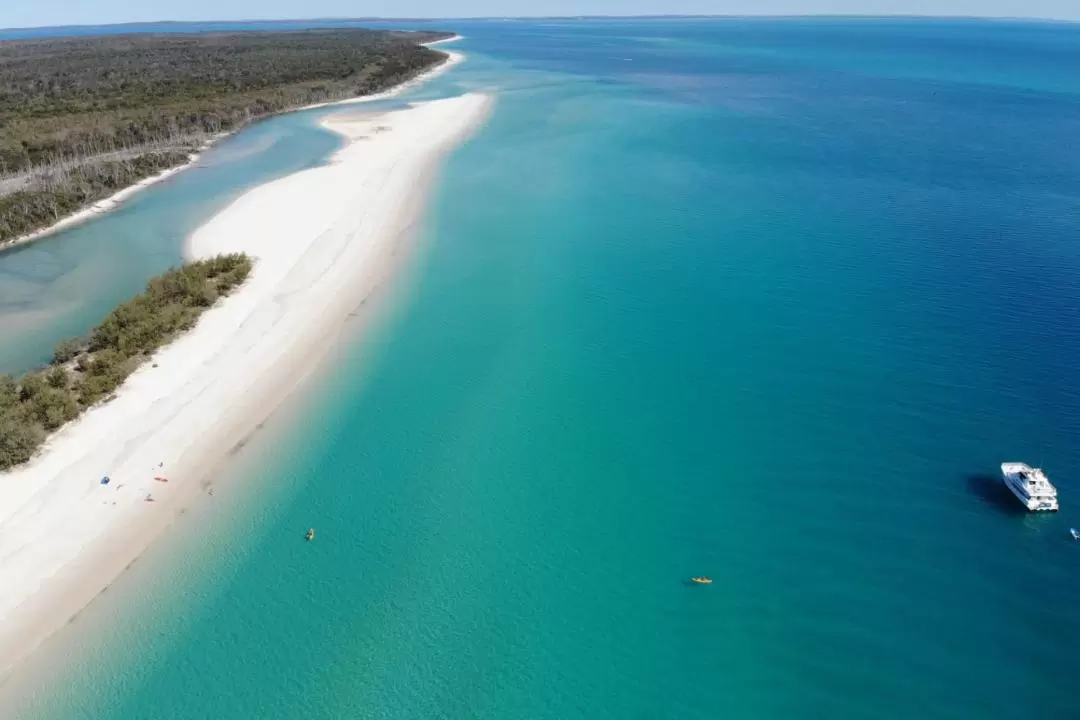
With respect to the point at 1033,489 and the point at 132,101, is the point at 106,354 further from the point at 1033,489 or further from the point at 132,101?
the point at 132,101

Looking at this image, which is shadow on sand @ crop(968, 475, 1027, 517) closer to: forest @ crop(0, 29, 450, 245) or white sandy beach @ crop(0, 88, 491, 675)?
white sandy beach @ crop(0, 88, 491, 675)

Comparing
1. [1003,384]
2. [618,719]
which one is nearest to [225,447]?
[618,719]

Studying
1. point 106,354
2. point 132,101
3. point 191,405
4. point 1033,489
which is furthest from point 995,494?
point 132,101

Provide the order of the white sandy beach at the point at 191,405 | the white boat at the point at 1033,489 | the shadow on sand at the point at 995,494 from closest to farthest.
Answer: the white sandy beach at the point at 191,405
the white boat at the point at 1033,489
the shadow on sand at the point at 995,494

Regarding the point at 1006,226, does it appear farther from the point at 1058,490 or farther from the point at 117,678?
the point at 117,678

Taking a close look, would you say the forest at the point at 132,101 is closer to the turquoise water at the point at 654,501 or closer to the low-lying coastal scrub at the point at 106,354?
the low-lying coastal scrub at the point at 106,354

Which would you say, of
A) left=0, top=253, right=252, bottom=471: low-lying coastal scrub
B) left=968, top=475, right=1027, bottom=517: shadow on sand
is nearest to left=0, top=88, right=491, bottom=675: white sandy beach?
left=0, top=253, right=252, bottom=471: low-lying coastal scrub

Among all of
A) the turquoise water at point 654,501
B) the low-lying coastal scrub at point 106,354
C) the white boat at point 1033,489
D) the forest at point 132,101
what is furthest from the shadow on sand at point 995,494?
the forest at point 132,101
